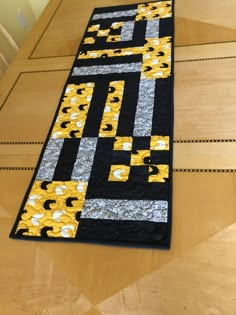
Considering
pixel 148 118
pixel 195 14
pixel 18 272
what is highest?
pixel 195 14

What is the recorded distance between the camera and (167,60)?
1233 mm

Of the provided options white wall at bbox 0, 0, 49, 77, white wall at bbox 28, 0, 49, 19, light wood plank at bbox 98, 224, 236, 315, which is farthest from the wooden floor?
white wall at bbox 28, 0, 49, 19

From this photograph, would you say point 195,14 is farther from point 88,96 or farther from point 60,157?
point 60,157

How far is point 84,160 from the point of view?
0.97 m

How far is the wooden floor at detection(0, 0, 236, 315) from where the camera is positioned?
67 centimetres

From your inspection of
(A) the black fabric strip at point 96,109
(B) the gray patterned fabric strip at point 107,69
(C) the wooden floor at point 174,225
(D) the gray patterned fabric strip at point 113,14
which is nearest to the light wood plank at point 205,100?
Result: (C) the wooden floor at point 174,225

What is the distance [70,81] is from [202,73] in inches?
22.4

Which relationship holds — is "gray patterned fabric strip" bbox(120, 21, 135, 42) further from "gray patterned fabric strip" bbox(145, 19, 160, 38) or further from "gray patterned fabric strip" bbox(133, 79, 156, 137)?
"gray patterned fabric strip" bbox(133, 79, 156, 137)

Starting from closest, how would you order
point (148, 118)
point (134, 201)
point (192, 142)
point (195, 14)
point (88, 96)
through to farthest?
point (134, 201)
point (192, 142)
point (148, 118)
point (88, 96)
point (195, 14)

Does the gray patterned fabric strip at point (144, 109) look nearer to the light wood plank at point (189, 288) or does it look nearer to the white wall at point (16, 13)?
the light wood plank at point (189, 288)

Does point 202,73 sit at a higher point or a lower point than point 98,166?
higher

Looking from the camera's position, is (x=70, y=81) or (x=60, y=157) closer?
(x=60, y=157)

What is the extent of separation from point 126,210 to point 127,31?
3.29 feet

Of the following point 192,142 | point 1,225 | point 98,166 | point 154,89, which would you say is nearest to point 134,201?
point 98,166
